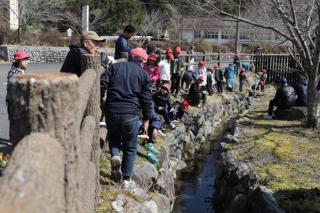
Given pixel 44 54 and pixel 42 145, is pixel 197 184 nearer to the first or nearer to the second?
pixel 42 145

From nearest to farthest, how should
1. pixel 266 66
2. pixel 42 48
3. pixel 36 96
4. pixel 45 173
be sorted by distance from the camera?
pixel 45 173
pixel 36 96
pixel 266 66
pixel 42 48

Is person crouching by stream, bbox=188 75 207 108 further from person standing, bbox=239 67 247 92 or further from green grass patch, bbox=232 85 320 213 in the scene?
person standing, bbox=239 67 247 92

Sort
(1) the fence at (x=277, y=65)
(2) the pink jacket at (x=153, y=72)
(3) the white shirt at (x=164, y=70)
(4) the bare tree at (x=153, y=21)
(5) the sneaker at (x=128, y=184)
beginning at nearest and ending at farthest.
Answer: (5) the sneaker at (x=128, y=184), (2) the pink jacket at (x=153, y=72), (3) the white shirt at (x=164, y=70), (1) the fence at (x=277, y=65), (4) the bare tree at (x=153, y=21)

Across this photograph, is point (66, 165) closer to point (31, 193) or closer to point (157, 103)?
point (31, 193)

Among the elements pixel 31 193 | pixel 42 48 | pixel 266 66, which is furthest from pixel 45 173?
pixel 42 48

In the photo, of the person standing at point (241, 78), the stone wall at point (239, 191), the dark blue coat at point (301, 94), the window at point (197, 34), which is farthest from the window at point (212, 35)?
the stone wall at point (239, 191)

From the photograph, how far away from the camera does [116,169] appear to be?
4.84 m

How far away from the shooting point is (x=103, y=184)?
194 inches

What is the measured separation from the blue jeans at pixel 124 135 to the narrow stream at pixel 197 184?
298 centimetres

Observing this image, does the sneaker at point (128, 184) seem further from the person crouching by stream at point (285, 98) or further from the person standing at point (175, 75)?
the person standing at point (175, 75)

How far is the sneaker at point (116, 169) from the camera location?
4718 mm

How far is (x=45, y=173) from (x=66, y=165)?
46cm

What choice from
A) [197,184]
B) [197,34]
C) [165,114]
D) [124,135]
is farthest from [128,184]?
[197,34]

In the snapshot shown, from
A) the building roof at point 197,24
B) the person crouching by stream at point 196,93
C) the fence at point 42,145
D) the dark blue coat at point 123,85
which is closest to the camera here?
the fence at point 42,145
